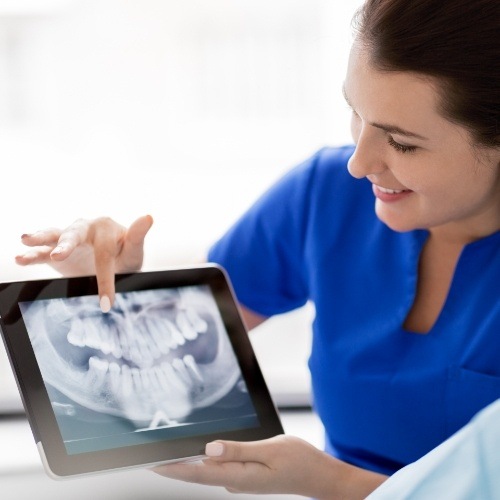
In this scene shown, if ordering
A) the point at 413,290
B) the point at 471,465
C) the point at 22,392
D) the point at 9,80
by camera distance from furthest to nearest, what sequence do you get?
the point at 9,80 → the point at 413,290 → the point at 22,392 → the point at 471,465

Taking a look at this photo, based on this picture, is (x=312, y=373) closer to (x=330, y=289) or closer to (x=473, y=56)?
(x=330, y=289)

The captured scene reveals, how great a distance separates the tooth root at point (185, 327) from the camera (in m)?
1.11

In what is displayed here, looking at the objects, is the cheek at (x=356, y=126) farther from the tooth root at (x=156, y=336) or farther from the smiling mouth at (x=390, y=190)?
the tooth root at (x=156, y=336)

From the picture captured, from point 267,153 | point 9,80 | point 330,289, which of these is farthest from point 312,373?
point 9,80

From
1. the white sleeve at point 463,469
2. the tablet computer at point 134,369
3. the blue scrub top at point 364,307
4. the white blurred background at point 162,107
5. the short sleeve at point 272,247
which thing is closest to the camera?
the white sleeve at point 463,469

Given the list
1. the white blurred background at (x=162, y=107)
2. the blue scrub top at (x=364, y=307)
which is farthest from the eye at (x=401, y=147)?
the white blurred background at (x=162, y=107)

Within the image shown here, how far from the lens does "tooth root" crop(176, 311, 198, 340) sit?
3.63 ft

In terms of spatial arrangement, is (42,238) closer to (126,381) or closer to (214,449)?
(126,381)

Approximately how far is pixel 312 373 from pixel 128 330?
35cm

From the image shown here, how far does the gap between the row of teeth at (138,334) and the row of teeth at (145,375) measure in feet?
0.04

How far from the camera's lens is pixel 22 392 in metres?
0.95

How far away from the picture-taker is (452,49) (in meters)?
0.99

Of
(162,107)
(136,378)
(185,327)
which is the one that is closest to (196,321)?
(185,327)

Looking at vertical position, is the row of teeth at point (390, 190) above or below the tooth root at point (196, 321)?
above
